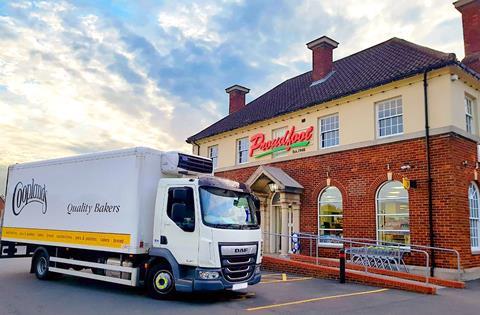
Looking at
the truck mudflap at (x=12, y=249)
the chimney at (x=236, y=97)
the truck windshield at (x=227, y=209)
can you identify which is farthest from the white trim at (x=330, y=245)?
the chimney at (x=236, y=97)

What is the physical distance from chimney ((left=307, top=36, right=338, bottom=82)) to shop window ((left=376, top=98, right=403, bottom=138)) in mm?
5607

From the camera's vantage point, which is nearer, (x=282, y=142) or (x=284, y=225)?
(x=284, y=225)

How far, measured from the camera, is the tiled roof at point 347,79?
15.2m

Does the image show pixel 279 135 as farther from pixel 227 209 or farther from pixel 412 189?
pixel 227 209

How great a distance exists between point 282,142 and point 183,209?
415 inches

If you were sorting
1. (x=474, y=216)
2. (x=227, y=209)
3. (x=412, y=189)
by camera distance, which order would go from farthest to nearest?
(x=474, y=216), (x=412, y=189), (x=227, y=209)

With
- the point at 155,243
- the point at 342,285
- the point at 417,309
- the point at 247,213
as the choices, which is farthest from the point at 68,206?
the point at 417,309

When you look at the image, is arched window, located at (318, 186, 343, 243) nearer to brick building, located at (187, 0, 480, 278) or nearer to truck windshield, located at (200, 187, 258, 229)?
brick building, located at (187, 0, 480, 278)

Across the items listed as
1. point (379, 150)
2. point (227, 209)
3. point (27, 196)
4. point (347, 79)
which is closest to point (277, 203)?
point (379, 150)

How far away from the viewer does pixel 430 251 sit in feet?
43.7

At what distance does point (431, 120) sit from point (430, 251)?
424cm

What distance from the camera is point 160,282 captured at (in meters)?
9.51

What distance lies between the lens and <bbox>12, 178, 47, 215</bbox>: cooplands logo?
12.5m

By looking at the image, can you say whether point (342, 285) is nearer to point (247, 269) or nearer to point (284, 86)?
point (247, 269)
